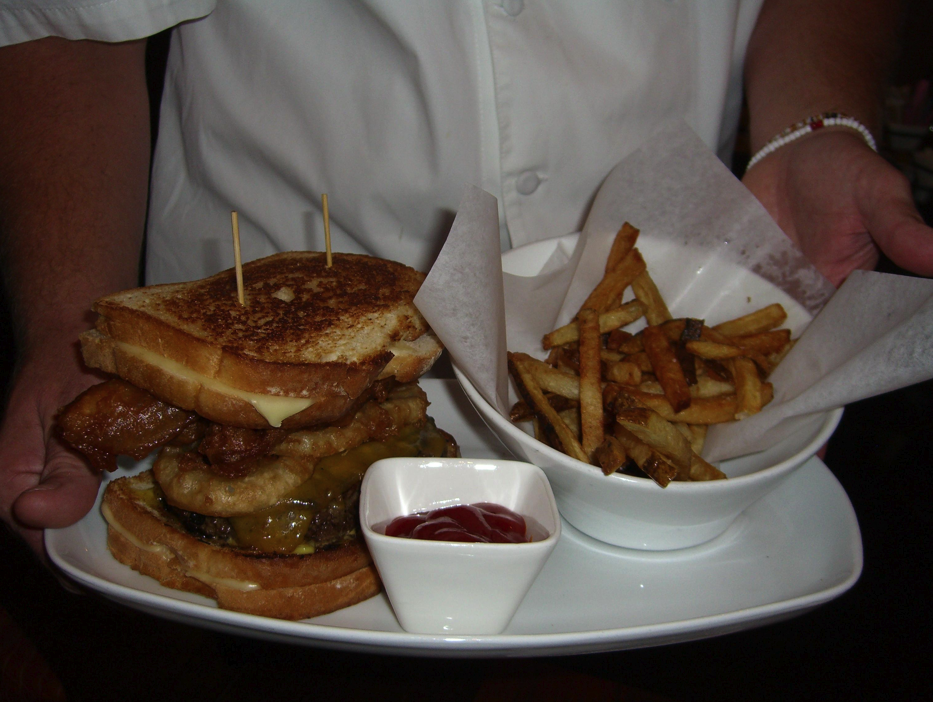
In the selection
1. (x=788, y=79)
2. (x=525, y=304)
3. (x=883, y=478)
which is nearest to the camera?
(x=525, y=304)

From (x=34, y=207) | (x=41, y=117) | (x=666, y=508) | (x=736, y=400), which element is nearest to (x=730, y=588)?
(x=666, y=508)

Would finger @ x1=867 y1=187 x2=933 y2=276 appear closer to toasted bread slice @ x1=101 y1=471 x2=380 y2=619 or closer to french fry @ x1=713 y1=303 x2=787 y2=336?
french fry @ x1=713 y1=303 x2=787 y2=336

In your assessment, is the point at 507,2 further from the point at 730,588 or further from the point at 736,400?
the point at 730,588

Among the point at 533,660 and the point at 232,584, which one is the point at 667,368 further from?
the point at 232,584

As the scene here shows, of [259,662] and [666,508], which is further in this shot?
[259,662]

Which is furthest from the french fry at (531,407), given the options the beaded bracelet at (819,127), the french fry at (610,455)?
the beaded bracelet at (819,127)

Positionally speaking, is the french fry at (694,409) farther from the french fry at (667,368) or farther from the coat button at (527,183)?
the coat button at (527,183)

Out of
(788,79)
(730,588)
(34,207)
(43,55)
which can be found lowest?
(730,588)

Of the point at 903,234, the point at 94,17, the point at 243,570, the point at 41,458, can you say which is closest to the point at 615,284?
the point at 903,234

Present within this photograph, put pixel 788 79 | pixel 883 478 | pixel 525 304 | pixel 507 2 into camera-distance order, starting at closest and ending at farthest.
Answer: pixel 507 2
pixel 525 304
pixel 788 79
pixel 883 478
